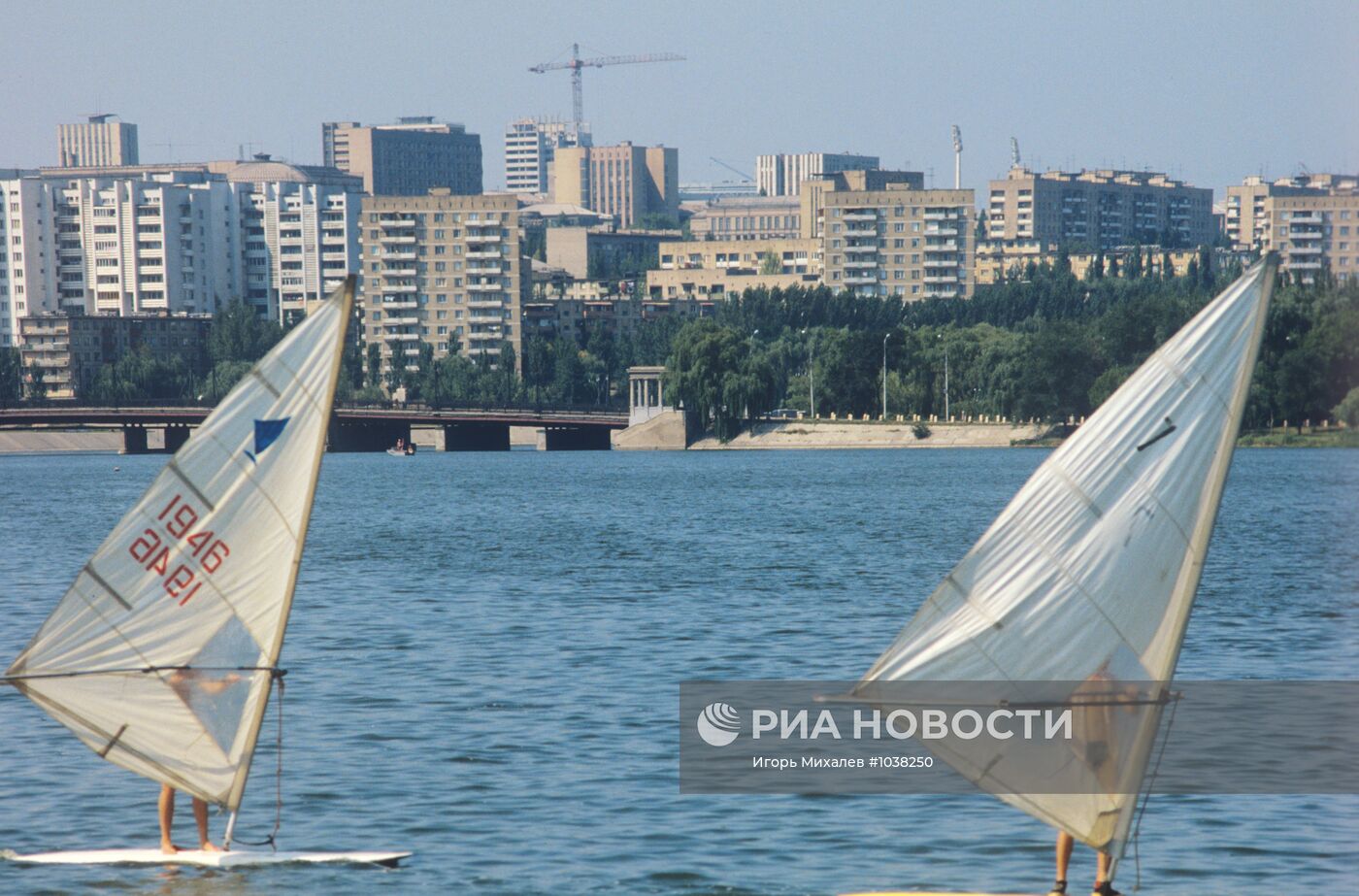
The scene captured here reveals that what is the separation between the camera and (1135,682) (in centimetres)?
1526

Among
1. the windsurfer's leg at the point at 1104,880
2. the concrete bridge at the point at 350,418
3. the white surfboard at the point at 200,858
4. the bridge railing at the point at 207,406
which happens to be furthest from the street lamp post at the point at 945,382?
the windsurfer's leg at the point at 1104,880

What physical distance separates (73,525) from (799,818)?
7177 centimetres

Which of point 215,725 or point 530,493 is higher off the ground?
point 215,725

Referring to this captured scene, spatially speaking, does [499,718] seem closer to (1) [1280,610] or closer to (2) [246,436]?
(2) [246,436]

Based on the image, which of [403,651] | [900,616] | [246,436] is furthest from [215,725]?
[900,616]

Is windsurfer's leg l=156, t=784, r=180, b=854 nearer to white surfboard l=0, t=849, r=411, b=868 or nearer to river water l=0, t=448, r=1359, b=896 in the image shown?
white surfboard l=0, t=849, r=411, b=868

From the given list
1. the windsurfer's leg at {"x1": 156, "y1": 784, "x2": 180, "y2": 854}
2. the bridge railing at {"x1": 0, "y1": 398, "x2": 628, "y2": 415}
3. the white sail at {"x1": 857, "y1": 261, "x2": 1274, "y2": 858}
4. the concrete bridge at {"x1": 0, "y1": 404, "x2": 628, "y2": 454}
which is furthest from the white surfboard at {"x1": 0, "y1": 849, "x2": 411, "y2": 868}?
the bridge railing at {"x1": 0, "y1": 398, "x2": 628, "y2": 415}

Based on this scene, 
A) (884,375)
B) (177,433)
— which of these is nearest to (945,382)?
(884,375)

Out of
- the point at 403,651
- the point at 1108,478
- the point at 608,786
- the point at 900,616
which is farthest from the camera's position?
the point at 900,616

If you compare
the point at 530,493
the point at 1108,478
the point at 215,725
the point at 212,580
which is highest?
the point at 1108,478

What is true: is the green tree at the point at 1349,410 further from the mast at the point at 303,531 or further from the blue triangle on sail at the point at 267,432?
the blue triangle on sail at the point at 267,432

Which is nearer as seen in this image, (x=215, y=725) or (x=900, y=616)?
(x=215, y=725)

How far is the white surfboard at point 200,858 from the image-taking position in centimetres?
1956

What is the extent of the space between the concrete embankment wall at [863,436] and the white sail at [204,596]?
151m
